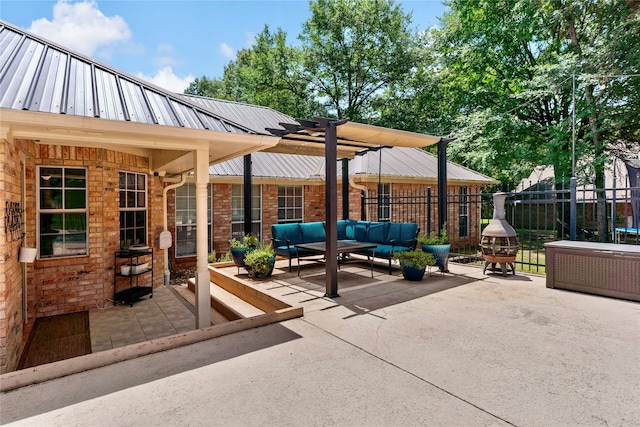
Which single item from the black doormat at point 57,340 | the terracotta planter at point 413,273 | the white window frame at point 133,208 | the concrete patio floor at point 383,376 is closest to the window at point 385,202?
the terracotta planter at point 413,273

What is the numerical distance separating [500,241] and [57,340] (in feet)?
25.0

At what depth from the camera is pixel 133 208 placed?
664 centimetres

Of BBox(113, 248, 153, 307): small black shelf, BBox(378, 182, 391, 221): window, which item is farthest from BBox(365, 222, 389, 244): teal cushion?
BBox(113, 248, 153, 307): small black shelf

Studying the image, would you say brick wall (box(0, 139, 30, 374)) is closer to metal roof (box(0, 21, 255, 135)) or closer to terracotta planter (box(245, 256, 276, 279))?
metal roof (box(0, 21, 255, 135))

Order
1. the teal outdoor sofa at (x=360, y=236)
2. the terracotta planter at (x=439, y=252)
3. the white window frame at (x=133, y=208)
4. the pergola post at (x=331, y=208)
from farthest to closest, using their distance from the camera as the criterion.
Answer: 1. the teal outdoor sofa at (x=360, y=236)
2. the terracotta planter at (x=439, y=252)
3. the white window frame at (x=133, y=208)
4. the pergola post at (x=331, y=208)

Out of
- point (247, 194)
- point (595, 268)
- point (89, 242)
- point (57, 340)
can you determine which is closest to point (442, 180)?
point (595, 268)

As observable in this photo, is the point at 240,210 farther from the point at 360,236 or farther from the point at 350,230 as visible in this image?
the point at 360,236

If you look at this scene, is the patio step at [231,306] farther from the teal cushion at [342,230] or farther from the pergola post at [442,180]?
the pergola post at [442,180]

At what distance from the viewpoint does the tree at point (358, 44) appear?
20203mm

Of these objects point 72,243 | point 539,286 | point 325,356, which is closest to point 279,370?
point 325,356

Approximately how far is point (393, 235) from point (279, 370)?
17.8 ft

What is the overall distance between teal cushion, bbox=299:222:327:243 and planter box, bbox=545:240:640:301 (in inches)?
189

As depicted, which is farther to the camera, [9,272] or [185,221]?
[185,221]

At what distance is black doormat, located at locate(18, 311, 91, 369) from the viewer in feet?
13.4
